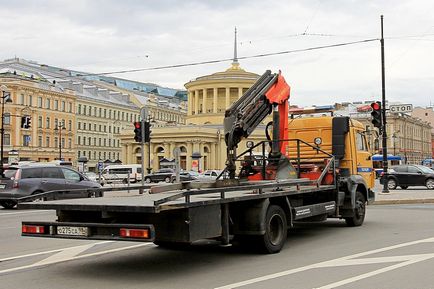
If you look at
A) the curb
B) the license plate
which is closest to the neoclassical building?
the curb

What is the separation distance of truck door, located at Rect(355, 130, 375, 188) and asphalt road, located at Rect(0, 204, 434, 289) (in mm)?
2178

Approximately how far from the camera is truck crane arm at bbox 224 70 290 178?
1200 centimetres

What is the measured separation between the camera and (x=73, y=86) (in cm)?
11400

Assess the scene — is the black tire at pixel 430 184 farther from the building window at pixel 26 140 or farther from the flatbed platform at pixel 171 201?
the building window at pixel 26 140

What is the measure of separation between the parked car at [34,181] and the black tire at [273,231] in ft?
41.0

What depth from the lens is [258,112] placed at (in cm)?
1256

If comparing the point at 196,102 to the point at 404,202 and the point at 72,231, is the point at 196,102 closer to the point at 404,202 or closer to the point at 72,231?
the point at 404,202

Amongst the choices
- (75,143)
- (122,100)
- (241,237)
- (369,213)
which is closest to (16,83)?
(75,143)

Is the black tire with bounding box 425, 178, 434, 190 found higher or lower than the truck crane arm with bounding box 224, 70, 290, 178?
lower

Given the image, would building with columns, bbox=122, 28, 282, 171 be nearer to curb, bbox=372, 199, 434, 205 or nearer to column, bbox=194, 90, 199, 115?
column, bbox=194, 90, 199, 115

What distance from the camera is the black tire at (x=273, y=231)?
9617mm

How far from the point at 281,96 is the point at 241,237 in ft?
15.8

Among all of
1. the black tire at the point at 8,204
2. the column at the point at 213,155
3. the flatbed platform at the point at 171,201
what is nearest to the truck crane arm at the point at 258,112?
the flatbed platform at the point at 171,201

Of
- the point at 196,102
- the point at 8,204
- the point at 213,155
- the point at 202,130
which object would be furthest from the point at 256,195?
the point at 196,102
